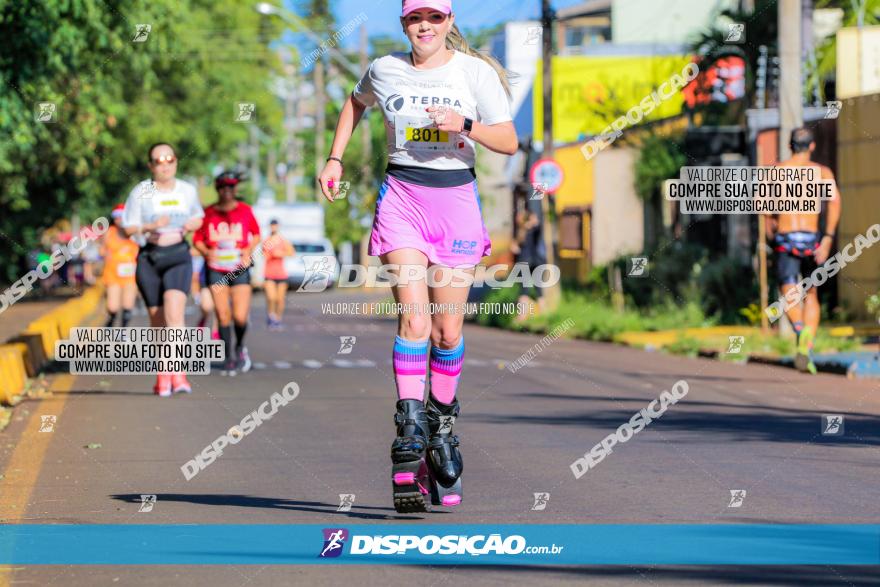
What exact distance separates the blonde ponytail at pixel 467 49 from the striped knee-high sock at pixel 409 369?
1211mm

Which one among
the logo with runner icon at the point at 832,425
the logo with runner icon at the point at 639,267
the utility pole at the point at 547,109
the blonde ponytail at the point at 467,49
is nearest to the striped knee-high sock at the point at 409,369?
the blonde ponytail at the point at 467,49

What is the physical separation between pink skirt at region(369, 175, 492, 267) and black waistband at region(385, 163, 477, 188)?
0.06 ft

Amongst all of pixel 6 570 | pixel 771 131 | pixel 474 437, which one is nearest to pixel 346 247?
pixel 771 131

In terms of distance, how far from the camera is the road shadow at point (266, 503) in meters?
7.16

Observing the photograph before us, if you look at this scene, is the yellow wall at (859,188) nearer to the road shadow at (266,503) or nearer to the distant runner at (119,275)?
the distant runner at (119,275)

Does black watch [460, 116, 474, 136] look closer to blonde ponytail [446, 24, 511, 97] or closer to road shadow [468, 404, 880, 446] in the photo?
blonde ponytail [446, 24, 511, 97]

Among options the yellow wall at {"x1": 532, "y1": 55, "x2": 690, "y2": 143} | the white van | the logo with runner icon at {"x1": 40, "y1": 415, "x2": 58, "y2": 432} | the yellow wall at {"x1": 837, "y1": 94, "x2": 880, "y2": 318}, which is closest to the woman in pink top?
the yellow wall at {"x1": 837, "y1": 94, "x2": 880, "y2": 318}

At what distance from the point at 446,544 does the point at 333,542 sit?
0.43 metres

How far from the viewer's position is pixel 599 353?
64.8 ft

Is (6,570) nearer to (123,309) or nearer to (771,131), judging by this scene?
(123,309)

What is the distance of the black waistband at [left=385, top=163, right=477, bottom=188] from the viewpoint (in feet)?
23.6

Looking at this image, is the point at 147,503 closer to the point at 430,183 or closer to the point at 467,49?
the point at 430,183

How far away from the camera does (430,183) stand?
7195mm

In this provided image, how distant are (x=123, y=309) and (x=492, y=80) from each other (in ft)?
40.8
